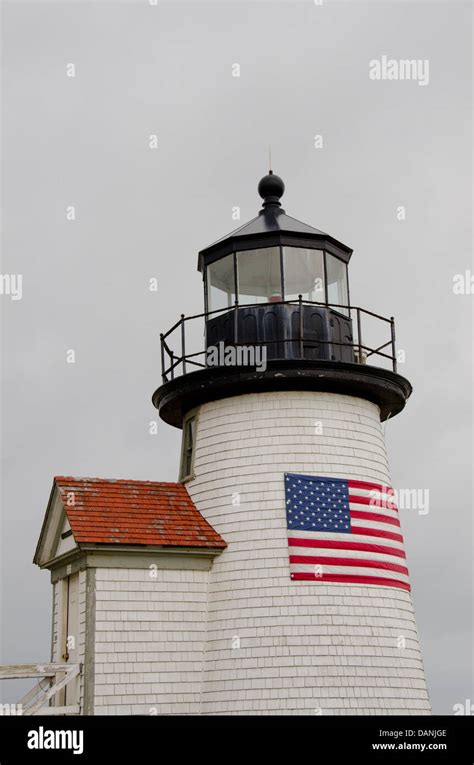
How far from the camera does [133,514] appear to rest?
1794cm

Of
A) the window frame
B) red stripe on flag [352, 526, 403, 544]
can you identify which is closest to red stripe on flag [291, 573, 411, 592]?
red stripe on flag [352, 526, 403, 544]

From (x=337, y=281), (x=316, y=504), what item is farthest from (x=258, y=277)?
(x=316, y=504)

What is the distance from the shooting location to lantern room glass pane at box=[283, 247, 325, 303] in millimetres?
19297

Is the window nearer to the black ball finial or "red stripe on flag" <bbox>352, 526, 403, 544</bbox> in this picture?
"red stripe on flag" <bbox>352, 526, 403, 544</bbox>

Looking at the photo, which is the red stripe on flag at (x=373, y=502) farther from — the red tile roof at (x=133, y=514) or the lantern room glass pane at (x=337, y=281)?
the lantern room glass pane at (x=337, y=281)

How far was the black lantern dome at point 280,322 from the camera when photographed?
1834 cm

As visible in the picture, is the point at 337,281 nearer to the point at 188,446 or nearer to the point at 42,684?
the point at 188,446

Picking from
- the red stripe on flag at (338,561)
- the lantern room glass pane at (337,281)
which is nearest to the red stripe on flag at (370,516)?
the red stripe on flag at (338,561)

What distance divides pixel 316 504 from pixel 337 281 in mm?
4364

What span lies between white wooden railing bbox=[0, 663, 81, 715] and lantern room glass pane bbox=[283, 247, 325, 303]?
7.27m

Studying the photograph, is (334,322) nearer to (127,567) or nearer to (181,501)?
(181,501)

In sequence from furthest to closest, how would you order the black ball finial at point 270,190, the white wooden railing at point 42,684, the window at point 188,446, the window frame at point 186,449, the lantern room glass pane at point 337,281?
1. the black ball finial at point 270,190
2. the lantern room glass pane at point 337,281
3. the window at point 188,446
4. the window frame at point 186,449
5. the white wooden railing at point 42,684

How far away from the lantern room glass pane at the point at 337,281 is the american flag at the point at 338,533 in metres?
3.42

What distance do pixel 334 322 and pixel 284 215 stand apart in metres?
2.50
